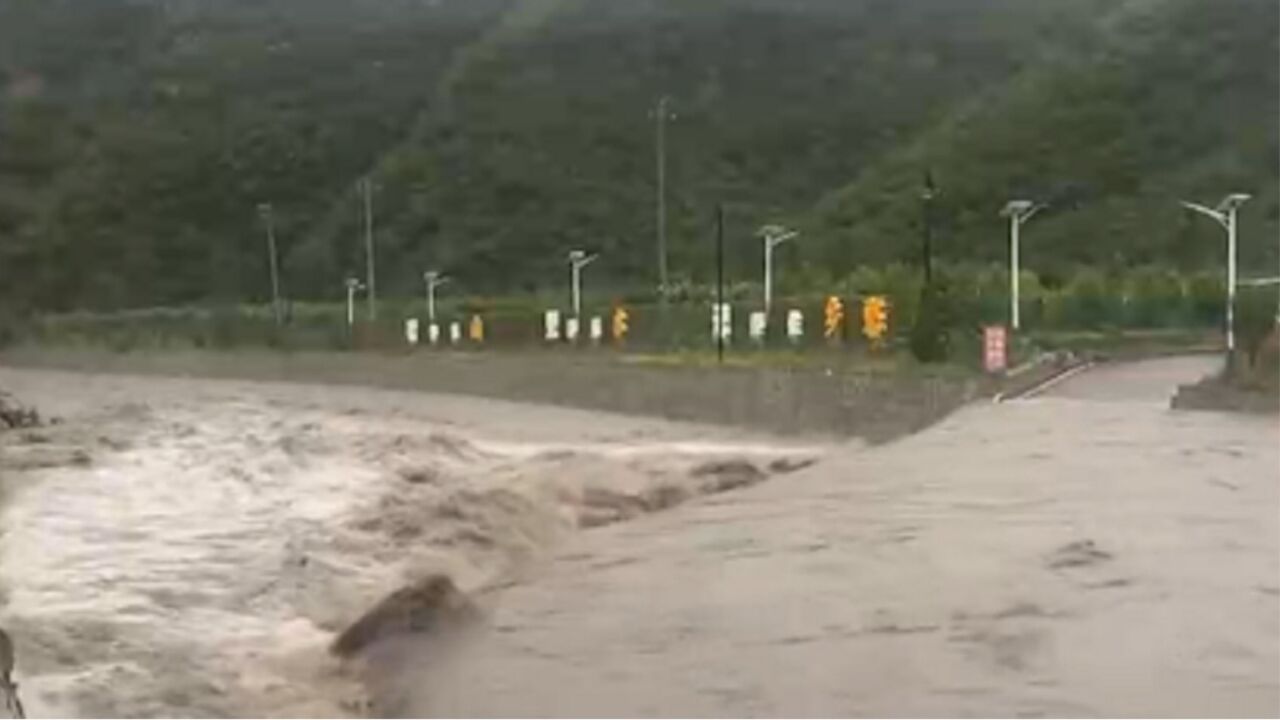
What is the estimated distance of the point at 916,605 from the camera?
11727 mm

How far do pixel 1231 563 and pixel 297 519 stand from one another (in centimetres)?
799

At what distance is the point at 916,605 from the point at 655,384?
20.3m

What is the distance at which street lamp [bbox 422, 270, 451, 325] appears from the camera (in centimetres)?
4984

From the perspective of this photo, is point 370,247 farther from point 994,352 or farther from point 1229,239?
point 994,352

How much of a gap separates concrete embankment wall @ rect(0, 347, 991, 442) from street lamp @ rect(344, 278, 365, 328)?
2.90m

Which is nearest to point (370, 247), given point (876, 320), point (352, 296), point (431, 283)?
point (352, 296)

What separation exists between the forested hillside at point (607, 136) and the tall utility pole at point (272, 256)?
0.56 metres

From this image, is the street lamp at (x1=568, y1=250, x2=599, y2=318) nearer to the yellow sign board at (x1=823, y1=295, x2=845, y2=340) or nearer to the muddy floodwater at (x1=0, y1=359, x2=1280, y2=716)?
the yellow sign board at (x1=823, y1=295, x2=845, y2=340)

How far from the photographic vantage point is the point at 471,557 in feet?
50.3

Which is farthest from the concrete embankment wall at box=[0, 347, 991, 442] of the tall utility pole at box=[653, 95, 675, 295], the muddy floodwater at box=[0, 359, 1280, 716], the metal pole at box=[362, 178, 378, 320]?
the tall utility pole at box=[653, 95, 675, 295]

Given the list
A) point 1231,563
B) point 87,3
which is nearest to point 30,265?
point 87,3

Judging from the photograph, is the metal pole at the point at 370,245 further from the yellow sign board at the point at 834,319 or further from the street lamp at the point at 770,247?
the yellow sign board at the point at 834,319

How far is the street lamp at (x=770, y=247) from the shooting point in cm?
4400

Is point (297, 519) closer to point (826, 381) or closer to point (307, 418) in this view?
point (826, 381)
